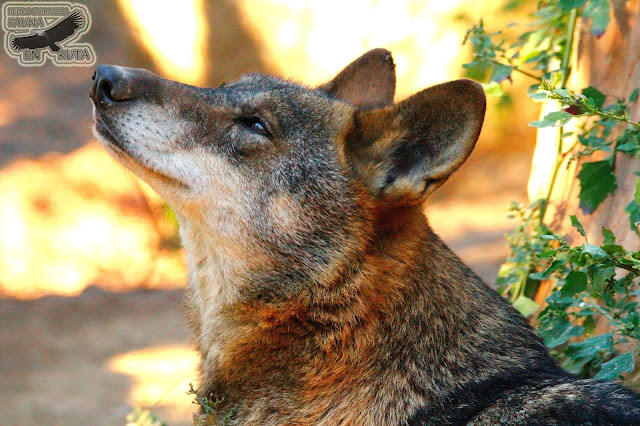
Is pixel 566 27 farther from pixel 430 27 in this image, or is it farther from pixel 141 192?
pixel 141 192

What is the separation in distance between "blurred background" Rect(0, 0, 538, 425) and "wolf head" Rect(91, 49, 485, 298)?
459 cm

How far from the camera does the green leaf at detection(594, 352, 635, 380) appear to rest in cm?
347

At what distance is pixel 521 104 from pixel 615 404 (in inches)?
276

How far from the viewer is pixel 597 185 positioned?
4.56 metres

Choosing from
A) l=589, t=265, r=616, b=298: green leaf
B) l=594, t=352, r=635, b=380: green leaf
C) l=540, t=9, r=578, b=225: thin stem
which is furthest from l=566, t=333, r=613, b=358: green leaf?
l=540, t=9, r=578, b=225: thin stem

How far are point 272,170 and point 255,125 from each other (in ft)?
0.87

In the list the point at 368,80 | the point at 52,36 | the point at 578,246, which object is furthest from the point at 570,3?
the point at 52,36

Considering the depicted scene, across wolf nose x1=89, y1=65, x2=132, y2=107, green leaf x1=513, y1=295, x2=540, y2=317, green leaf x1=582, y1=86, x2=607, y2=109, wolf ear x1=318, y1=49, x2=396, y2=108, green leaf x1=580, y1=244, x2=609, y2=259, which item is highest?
wolf ear x1=318, y1=49, x2=396, y2=108

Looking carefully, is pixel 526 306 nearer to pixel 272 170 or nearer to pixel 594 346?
pixel 594 346

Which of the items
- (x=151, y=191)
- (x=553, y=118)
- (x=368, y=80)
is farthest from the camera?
(x=151, y=191)

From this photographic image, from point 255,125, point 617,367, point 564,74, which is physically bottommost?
point 617,367

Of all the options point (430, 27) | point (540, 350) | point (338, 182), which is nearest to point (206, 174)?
point (338, 182)

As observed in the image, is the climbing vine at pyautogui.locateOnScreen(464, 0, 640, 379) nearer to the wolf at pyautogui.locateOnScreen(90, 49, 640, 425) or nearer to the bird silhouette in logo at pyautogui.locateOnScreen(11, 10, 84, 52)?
the wolf at pyautogui.locateOnScreen(90, 49, 640, 425)

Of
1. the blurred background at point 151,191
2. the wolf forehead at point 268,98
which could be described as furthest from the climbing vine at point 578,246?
the blurred background at point 151,191
